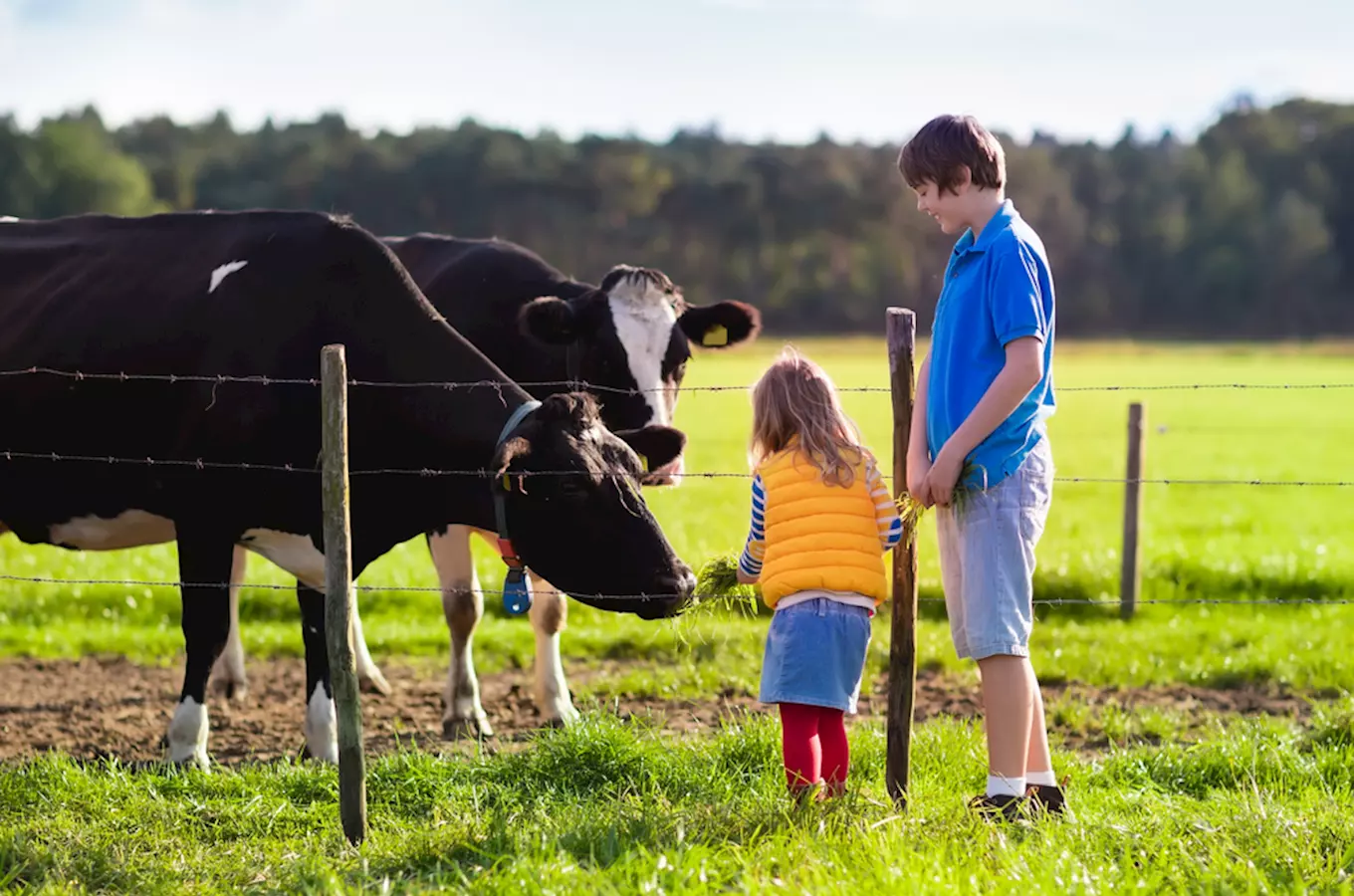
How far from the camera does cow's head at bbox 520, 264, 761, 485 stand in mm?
7777

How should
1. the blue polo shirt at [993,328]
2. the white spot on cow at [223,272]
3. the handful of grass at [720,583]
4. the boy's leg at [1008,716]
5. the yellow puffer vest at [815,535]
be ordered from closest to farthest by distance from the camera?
1. the blue polo shirt at [993,328]
2. the boy's leg at [1008,716]
3. the yellow puffer vest at [815,535]
4. the handful of grass at [720,583]
5. the white spot on cow at [223,272]

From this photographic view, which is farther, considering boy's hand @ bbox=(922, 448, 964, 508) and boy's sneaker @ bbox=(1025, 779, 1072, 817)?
boy's sneaker @ bbox=(1025, 779, 1072, 817)

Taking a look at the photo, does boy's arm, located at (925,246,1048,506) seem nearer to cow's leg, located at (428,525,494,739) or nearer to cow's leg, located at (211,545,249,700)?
cow's leg, located at (428,525,494,739)

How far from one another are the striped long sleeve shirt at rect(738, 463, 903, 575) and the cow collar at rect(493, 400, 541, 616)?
1165mm

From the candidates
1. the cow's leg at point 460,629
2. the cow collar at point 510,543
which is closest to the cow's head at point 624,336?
the cow's leg at point 460,629

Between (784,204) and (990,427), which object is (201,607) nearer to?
(990,427)

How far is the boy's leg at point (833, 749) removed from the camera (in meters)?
4.83

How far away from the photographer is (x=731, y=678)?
780 cm

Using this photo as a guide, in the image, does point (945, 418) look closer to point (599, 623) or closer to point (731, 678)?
point (731, 678)

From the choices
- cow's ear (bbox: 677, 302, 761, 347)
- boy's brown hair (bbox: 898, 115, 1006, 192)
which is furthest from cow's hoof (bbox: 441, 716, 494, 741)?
boy's brown hair (bbox: 898, 115, 1006, 192)

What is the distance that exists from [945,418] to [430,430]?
2562mm

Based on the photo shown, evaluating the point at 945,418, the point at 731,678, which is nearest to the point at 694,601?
the point at 945,418

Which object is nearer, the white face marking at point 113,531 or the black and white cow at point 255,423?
the black and white cow at point 255,423

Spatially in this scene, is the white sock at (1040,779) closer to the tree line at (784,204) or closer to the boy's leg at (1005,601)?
the boy's leg at (1005,601)
